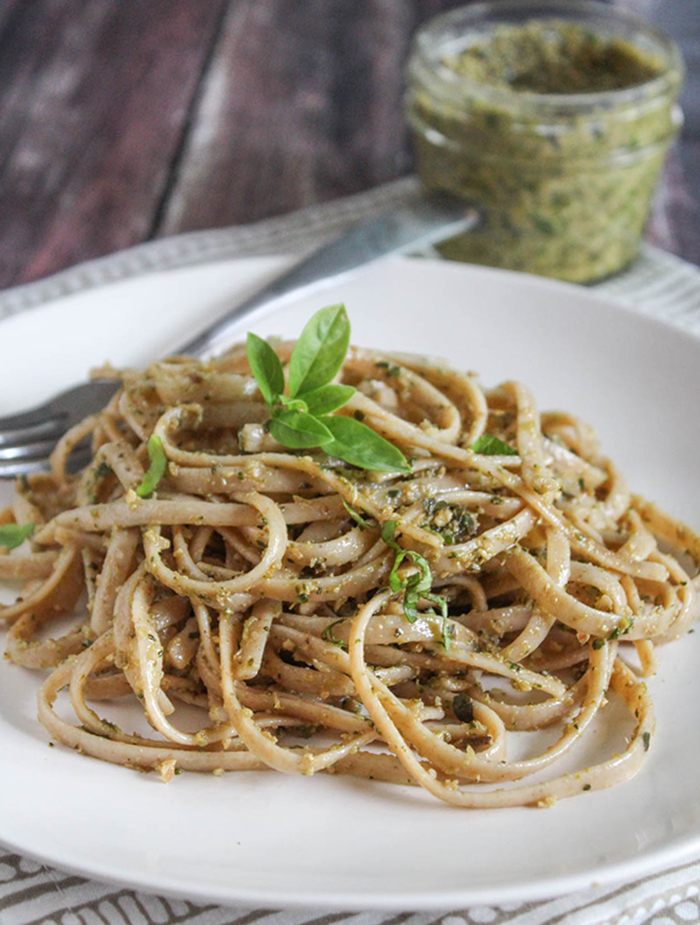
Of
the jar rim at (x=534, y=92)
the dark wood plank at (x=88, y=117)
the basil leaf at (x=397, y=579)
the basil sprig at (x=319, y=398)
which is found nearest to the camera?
the basil leaf at (x=397, y=579)

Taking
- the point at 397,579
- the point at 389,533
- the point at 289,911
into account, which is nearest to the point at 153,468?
the point at 389,533

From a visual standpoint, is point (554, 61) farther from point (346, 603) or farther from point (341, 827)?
point (341, 827)

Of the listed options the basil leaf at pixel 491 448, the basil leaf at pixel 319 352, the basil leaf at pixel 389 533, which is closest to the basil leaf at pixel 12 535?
the basil leaf at pixel 319 352

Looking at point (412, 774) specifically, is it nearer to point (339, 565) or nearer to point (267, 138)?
point (339, 565)

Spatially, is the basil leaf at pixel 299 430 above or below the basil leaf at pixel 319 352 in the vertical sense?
below

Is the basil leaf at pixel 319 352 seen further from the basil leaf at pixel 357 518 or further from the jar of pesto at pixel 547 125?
the jar of pesto at pixel 547 125

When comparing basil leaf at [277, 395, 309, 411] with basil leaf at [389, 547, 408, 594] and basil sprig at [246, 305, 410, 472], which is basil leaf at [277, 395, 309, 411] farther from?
basil leaf at [389, 547, 408, 594]
